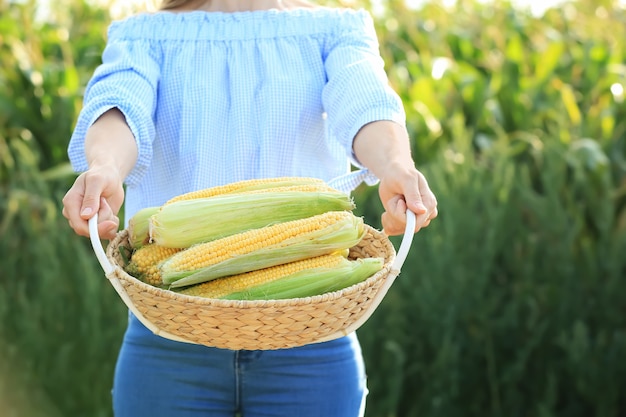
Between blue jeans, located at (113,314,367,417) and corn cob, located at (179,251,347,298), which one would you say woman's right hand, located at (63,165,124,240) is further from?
blue jeans, located at (113,314,367,417)

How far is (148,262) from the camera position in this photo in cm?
139

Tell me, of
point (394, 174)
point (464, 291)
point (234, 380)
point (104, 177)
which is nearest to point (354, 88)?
point (394, 174)

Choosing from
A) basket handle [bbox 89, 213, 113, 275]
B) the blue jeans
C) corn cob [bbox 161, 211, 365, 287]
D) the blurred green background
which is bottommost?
the blurred green background

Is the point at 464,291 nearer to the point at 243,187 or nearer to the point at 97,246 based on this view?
the point at 243,187

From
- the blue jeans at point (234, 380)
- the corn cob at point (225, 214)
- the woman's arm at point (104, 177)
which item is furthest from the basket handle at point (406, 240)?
the woman's arm at point (104, 177)

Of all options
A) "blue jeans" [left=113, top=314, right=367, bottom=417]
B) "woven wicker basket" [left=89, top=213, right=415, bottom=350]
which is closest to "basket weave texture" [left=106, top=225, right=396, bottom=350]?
"woven wicker basket" [left=89, top=213, right=415, bottom=350]

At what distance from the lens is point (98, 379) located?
8.79 ft

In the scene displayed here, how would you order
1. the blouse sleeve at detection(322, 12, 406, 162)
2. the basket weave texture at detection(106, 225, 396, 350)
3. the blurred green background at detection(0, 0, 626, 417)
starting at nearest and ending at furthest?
the basket weave texture at detection(106, 225, 396, 350) < the blouse sleeve at detection(322, 12, 406, 162) < the blurred green background at detection(0, 0, 626, 417)

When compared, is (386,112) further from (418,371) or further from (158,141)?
(418,371)

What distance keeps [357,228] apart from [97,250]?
41 cm

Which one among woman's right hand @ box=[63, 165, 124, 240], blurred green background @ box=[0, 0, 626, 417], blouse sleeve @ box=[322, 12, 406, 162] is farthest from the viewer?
blurred green background @ box=[0, 0, 626, 417]

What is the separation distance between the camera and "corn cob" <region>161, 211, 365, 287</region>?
1.31 meters

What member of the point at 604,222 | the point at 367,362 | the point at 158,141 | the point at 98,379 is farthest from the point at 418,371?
the point at 158,141

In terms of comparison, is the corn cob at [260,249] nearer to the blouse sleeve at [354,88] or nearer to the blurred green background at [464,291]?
the blouse sleeve at [354,88]
